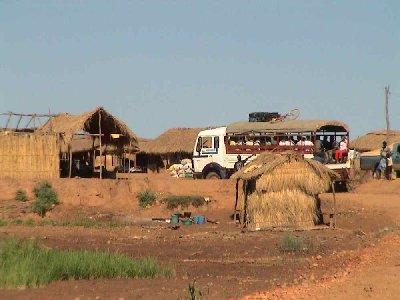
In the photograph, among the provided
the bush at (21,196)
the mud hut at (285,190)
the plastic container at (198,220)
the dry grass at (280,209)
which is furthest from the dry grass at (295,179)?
the bush at (21,196)

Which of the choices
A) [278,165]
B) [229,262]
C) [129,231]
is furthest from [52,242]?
[278,165]

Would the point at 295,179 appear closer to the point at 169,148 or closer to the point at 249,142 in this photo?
the point at 249,142

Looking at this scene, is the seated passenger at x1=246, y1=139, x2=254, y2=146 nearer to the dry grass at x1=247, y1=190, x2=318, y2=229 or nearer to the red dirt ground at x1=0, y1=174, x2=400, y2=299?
the red dirt ground at x1=0, y1=174, x2=400, y2=299

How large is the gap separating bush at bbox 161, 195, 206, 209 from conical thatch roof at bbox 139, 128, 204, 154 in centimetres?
2262

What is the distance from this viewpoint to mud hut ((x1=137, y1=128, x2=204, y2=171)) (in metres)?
51.9

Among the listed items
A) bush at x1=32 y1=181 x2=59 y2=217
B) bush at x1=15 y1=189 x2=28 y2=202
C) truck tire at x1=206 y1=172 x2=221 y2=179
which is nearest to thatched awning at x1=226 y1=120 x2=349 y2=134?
truck tire at x1=206 y1=172 x2=221 y2=179

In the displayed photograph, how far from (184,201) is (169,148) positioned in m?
24.5

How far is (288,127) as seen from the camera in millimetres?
30562

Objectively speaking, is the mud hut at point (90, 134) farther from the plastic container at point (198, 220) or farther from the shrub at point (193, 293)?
the shrub at point (193, 293)

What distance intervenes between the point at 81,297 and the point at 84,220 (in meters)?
14.5

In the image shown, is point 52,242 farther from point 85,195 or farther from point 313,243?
point 85,195

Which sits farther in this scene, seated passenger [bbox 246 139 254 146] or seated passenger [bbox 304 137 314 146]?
seated passenger [bbox 246 139 254 146]

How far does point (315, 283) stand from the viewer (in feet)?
38.0

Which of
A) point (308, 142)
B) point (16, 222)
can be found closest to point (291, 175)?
point (308, 142)
